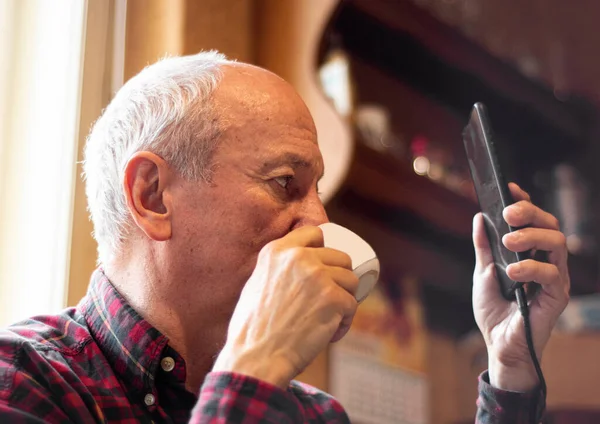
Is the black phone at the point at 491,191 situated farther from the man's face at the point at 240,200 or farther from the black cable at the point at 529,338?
the man's face at the point at 240,200

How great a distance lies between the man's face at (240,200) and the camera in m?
0.86

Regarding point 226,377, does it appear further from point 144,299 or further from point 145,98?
point 145,98

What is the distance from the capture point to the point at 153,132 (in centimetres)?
91

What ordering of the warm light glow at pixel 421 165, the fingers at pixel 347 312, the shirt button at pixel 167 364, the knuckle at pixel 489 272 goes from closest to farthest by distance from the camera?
the fingers at pixel 347 312 < the shirt button at pixel 167 364 < the knuckle at pixel 489 272 < the warm light glow at pixel 421 165

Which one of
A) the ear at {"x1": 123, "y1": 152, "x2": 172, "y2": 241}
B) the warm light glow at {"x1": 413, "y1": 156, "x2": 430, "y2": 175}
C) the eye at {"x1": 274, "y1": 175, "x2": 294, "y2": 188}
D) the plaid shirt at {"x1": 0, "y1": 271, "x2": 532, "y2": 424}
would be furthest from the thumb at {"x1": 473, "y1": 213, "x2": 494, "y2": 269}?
the warm light glow at {"x1": 413, "y1": 156, "x2": 430, "y2": 175}

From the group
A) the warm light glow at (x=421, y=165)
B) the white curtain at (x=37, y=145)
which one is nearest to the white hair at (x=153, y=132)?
the white curtain at (x=37, y=145)

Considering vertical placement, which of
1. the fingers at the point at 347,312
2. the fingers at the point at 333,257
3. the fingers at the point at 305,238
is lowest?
the fingers at the point at 347,312

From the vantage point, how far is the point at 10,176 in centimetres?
106

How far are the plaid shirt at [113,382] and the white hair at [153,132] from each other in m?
0.09

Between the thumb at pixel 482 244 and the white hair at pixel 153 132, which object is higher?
the white hair at pixel 153 132

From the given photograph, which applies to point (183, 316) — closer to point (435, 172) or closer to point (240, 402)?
point (240, 402)

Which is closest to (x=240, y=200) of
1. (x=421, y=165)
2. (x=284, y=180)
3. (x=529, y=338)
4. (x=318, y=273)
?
(x=284, y=180)

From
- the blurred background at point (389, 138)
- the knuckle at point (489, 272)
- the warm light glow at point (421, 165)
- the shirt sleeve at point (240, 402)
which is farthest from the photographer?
the warm light glow at point (421, 165)

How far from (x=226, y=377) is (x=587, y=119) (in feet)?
4.49
